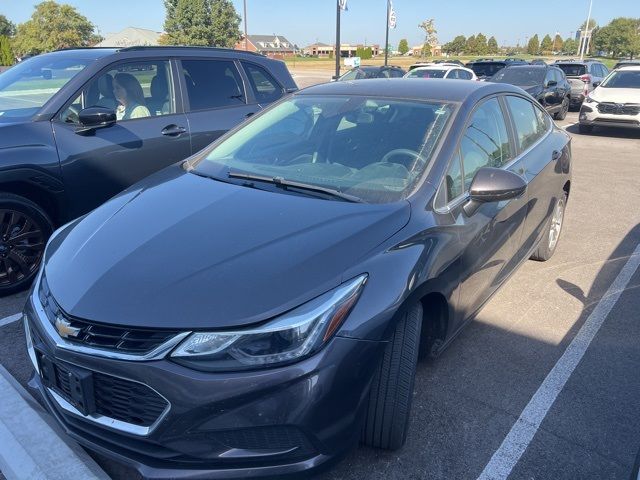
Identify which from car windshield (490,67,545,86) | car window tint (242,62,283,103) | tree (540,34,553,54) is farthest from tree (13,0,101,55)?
tree (540,34,553,54)

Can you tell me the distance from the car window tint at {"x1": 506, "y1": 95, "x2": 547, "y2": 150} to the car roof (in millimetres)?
175

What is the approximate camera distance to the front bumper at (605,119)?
12031 millimetres

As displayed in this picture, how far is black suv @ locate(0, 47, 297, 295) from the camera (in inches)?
156

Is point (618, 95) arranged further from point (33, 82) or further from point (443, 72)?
point (33, 82)

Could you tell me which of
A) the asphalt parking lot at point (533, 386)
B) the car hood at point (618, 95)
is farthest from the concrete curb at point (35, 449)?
the car hood at point (618, 95)

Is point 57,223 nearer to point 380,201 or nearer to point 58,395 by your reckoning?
point 58,395

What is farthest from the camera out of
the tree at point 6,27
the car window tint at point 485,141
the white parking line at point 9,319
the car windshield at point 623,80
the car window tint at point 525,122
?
the tree at point 6,27

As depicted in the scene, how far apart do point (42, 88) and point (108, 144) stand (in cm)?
84

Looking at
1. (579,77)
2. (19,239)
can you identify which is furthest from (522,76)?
(19,239)

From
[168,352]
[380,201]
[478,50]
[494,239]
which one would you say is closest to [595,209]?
[494,239]

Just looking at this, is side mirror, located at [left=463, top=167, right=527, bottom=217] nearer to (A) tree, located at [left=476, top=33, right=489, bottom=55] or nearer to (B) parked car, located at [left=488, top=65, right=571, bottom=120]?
(B) parked car, located at [left=488, top=65, right=571, bottom=120]

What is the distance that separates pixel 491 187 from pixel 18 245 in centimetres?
341

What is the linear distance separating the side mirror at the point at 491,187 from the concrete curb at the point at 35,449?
219cm

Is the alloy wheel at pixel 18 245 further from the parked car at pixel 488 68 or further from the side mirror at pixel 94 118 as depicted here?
the parked car at pixel 488 68
